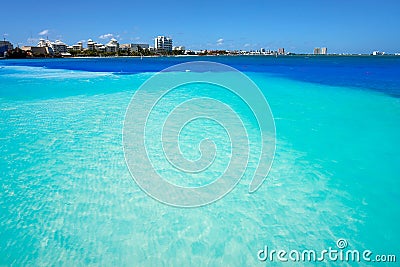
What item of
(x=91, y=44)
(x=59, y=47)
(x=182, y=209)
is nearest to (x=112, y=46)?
(x=91, y=44)

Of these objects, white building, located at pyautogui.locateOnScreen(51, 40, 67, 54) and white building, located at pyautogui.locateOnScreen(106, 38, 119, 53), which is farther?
white building, located at pyautogui.locateOnScreen(106, 38, 119, 53)

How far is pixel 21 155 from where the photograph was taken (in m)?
6.39

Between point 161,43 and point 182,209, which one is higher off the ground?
point 161,43

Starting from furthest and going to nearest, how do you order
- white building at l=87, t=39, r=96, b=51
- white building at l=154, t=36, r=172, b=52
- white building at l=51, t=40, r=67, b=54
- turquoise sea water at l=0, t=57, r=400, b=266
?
white building at l=154, t=36, r=172, b=52
white building at l=87, t=39, r=96, b=51
white building at l=51, t=40, r=67, b=54
turquoise sea water at l=0, t=57, r=400, b=266

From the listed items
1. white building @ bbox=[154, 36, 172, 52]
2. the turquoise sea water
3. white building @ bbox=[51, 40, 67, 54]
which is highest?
white building @ bbox=[154, 36, 172, 52]

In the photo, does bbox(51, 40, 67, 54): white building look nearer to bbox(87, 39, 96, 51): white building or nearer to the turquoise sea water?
bbox(87, 39, 96, 51): white building

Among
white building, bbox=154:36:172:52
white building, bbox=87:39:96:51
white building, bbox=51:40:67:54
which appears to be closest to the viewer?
white building, bbox=51:40:67:54

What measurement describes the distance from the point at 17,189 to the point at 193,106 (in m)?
7.92

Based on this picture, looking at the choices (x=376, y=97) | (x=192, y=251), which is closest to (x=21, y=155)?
(x=192, y=251)

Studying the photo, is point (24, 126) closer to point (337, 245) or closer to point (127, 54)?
point (337, 245)

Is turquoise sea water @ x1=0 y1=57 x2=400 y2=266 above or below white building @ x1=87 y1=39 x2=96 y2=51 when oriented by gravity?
below

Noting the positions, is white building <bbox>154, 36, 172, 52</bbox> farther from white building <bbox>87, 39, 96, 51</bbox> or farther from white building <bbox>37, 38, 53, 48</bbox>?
white building <bbox>37, 38, 53, 48</bbox>

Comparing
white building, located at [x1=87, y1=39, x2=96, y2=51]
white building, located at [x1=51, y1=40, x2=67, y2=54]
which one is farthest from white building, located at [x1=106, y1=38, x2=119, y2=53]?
white building, located at [x1=51, y1=40, x2=67, y2=54]

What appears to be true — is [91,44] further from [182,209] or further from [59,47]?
[182,209]
